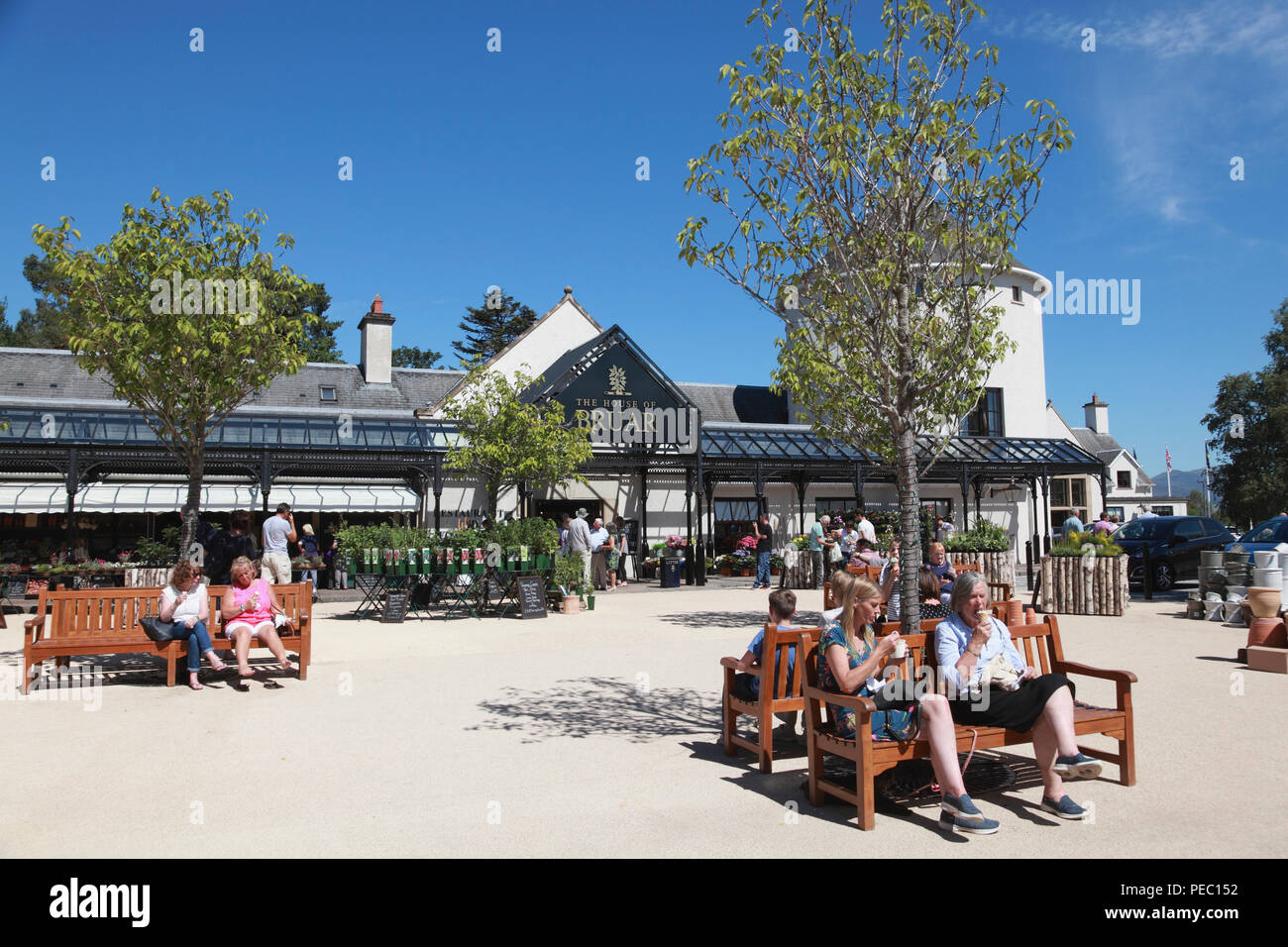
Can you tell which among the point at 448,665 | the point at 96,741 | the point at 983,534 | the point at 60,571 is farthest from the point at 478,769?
the point at 60,571

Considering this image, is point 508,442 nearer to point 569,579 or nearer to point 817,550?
point 569,579

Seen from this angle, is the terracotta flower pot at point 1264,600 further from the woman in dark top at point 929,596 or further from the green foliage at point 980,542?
the green foliage at point 980,542

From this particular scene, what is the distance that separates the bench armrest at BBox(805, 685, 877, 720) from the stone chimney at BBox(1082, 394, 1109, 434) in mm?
52910

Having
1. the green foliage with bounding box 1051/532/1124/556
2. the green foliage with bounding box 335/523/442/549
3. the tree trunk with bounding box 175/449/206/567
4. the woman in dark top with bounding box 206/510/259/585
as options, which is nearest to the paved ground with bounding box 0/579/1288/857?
the tree trunk with bounding box 175/449/206/567

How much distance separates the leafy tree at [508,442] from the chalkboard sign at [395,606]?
4224 millimetres

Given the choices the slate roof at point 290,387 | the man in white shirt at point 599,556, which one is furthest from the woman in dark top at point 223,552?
the slate roof at point 290,387

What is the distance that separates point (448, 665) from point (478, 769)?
411cm

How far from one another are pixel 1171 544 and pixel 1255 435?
24118 millimetres

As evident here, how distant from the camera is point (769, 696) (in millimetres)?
5309

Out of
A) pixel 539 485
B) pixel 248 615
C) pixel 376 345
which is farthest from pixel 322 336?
pixel 248 615

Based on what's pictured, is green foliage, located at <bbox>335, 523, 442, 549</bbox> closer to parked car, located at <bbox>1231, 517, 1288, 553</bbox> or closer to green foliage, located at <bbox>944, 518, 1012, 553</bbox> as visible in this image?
green foliage, located at <bbox>944, 518, 1012, 553</bbox>

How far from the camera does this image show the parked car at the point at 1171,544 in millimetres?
18156

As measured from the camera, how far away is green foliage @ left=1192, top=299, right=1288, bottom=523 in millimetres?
35719
